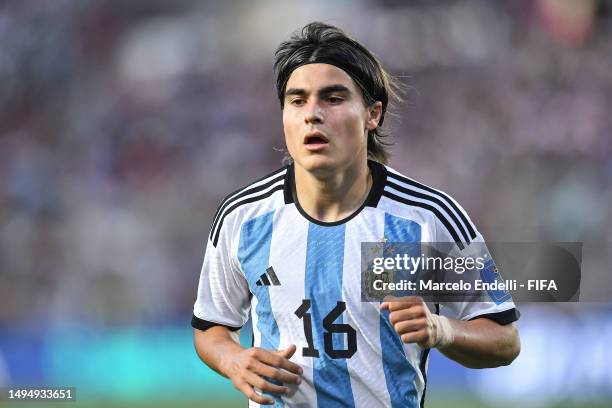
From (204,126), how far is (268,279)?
8.12 m

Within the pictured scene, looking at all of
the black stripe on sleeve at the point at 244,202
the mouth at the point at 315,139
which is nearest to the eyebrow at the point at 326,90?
the mouth at the point at 315,139

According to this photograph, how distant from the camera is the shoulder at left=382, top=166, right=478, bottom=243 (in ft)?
12.1

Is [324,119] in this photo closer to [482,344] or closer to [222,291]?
[222,291]

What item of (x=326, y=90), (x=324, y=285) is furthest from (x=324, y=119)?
(x=324, y=285)

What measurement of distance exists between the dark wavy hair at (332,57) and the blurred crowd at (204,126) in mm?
6019

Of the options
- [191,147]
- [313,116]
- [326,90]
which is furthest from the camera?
[191,147]

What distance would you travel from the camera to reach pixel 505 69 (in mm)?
11180

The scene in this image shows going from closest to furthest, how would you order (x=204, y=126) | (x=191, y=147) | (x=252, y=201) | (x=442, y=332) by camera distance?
1. (x=442, y=332)
2. (x=252, y=201)
3. (x=191, y=147)
4. (x=204, y=126)

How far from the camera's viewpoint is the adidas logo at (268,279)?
375 centimetres

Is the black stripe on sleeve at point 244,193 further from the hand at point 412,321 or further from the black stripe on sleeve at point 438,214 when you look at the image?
the hand at point 412,321

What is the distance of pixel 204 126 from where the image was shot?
11703mm

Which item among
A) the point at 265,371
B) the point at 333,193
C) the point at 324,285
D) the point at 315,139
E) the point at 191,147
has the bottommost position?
the point at 265,371

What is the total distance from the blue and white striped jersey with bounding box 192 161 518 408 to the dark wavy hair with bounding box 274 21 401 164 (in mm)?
→ 351

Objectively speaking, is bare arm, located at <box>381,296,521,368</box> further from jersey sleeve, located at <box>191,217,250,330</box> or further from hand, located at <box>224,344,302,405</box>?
jersey sleeve, located at <box>191,217,250,330</box>
